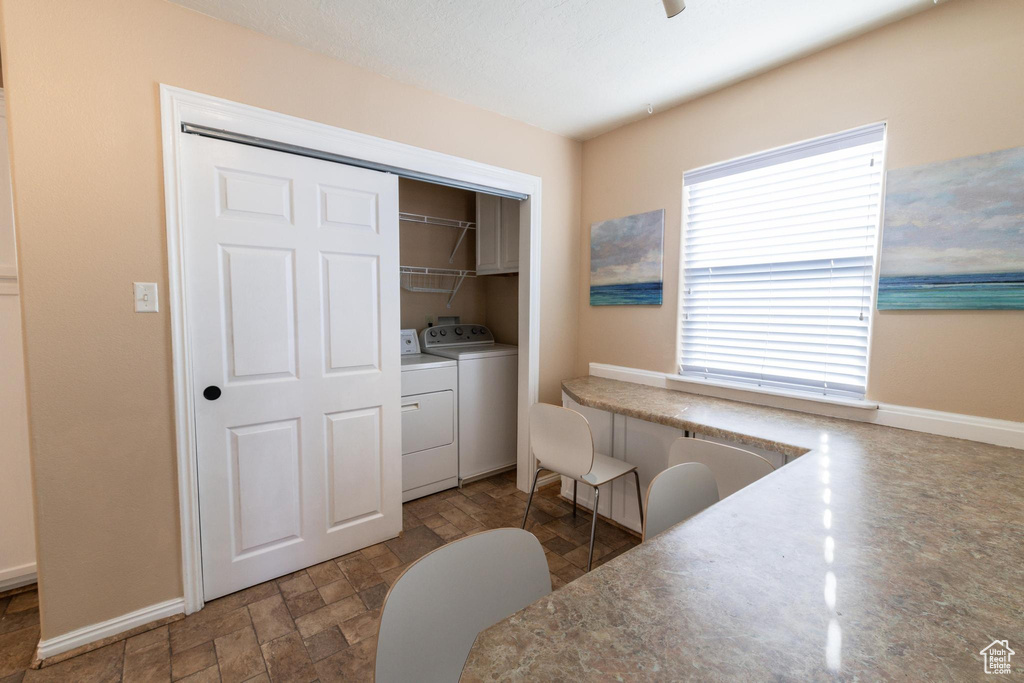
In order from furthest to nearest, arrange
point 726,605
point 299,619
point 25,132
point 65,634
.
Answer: point 299,619 < point 65,634 < point 25,132 < point 726,605

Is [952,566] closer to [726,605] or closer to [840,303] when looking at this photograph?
[726,605]

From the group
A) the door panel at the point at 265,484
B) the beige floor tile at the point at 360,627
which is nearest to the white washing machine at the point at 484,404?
the door panel at the point at 265,484

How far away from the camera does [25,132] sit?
57.3 inches

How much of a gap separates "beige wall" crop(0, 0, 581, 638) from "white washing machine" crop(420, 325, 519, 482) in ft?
5.50

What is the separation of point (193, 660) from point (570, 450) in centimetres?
165

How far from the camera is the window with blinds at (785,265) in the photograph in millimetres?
1891

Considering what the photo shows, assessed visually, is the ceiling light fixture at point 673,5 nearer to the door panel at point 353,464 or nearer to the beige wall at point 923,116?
the beige wall at point 923,116

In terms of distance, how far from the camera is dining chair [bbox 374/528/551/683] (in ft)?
2.33

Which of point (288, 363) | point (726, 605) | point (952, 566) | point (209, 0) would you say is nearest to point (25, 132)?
point (209, 0)

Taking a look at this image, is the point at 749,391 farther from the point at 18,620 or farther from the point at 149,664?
the point at 18,620

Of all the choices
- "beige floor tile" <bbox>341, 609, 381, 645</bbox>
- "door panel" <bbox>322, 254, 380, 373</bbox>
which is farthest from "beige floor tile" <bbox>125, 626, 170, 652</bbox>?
"door panel" <bbox>322, 254, 380, 373</bbox>

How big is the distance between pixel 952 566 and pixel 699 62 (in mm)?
2136

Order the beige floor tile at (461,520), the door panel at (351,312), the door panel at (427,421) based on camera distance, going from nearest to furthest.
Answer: the door panel at (351,312), the beige floor tile at (461,520), the door panel at (427,421)

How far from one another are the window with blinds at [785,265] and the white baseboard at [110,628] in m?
2.72
